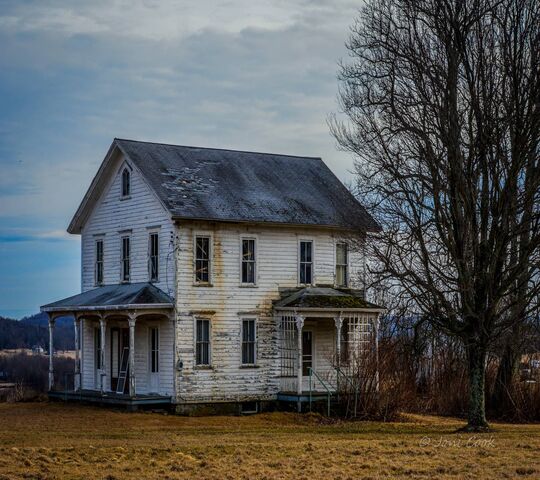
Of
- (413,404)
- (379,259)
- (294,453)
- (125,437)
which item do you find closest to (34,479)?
(294,453)

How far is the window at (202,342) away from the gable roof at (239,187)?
3609 mm

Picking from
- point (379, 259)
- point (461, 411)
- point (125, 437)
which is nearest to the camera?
point (125, 437)

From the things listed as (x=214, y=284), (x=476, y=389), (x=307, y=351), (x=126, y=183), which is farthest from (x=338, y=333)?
(x=126, y=183)

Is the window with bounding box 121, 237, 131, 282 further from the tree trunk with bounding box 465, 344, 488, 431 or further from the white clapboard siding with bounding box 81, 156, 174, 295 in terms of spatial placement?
the tree trunk with bounding box 465, 344, 488, 431

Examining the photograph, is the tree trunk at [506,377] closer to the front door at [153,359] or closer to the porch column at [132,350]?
the front door at [153,359]

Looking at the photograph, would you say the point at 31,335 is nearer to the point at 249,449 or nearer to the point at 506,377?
the point at 506,377

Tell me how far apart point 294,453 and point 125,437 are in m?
6.12

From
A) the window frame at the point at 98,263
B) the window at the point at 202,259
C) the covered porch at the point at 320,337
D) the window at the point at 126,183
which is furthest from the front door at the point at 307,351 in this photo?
the window at the point at 126,183

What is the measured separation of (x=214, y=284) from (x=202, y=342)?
6.52 ft

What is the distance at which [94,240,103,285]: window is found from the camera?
131 feet

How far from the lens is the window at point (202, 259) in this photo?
3569 centimetres

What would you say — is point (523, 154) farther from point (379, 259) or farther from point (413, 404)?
point (413, 404)

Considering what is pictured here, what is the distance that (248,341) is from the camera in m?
36.6

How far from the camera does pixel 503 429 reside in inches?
1203
